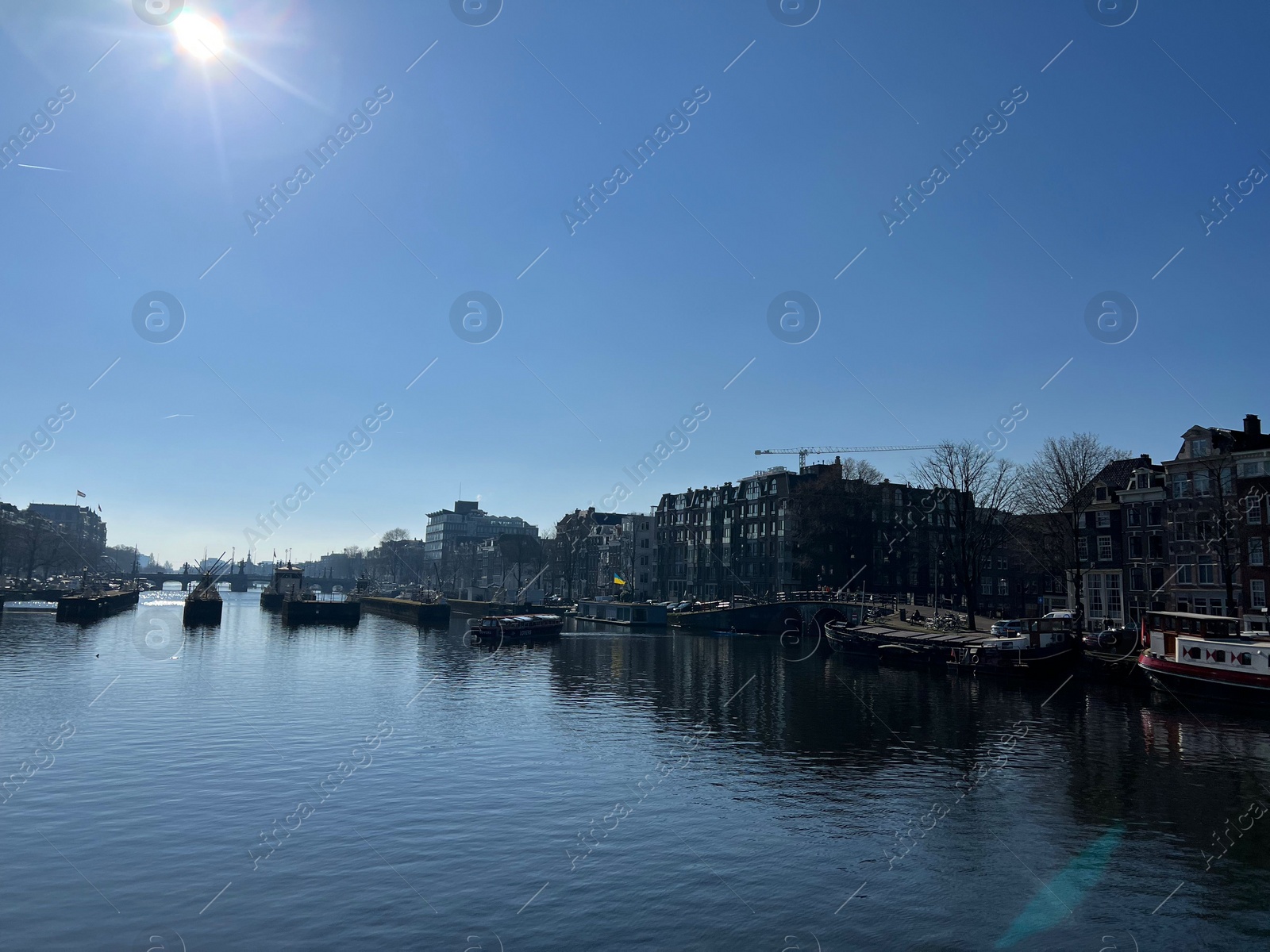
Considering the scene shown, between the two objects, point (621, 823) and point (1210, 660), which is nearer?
point (621, 823)

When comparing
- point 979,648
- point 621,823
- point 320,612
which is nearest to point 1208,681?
point 979,648

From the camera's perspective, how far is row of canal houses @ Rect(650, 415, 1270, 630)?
280 ft

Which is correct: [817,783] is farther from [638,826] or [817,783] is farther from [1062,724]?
[1062,724]

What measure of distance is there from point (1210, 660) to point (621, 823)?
51.7m

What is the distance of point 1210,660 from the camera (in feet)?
204

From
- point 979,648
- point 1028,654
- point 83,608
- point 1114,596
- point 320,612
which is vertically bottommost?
point 320,612

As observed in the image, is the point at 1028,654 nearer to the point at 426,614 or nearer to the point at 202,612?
the point at 426,614

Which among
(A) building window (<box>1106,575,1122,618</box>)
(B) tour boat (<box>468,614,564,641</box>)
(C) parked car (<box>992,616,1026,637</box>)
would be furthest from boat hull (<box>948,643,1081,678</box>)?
(B) tour boat (<box>468,614,564,641</box>)

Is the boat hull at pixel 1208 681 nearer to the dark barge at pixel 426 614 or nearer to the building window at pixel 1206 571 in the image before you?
the building window at pixel 1206 571

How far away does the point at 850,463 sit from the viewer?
154 meters

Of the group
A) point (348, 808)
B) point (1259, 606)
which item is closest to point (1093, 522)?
point (1259, 606)

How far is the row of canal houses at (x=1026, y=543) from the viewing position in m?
85.4

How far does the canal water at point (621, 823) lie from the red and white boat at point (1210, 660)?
2.47 m

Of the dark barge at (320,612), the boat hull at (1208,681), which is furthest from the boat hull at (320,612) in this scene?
the boat hull at (1208,681)
